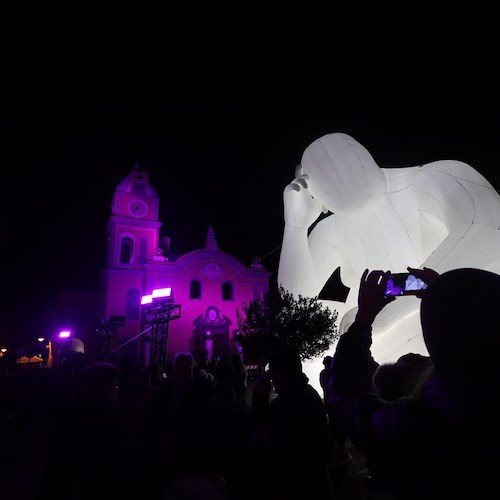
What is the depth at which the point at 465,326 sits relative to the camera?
3.39 ft

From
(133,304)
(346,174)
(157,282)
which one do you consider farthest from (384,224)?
(133,304)

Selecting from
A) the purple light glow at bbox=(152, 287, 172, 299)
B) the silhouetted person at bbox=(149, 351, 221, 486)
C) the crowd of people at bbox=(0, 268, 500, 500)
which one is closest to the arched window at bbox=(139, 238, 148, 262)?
the purple light glow at bbox=(152, 287, 172, 299)

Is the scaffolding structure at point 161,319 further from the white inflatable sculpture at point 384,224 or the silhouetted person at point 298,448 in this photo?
the silhouetted person at point 298,448

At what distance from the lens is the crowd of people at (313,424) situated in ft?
3.31

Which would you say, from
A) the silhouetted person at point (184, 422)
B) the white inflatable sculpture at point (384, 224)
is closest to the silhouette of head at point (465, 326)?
the silhouetted person at point (184, 422)

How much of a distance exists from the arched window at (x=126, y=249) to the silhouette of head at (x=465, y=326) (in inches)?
1172

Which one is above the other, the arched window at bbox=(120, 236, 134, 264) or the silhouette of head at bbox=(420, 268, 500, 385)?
the arched window at bbox=(120, 236, 134, 264)

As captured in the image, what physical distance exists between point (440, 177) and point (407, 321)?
3520mm

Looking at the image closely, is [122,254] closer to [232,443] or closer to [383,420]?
[232,443]

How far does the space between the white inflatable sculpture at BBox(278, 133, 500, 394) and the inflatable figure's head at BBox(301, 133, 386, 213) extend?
0.03m

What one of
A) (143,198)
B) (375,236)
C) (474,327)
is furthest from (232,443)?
(143,198)

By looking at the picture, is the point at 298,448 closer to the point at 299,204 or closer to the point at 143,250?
the point at 299,204

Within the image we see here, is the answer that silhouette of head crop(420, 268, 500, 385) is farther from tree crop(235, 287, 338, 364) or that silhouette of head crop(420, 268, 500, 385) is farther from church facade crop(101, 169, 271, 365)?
church facade crop(101, 169, 271, 365)

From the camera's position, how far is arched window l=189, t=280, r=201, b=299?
30078 mm
